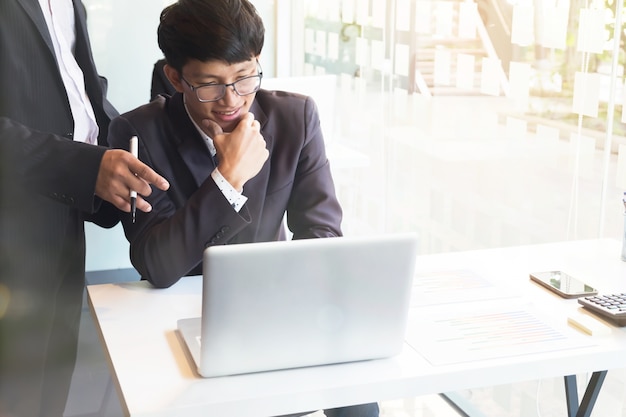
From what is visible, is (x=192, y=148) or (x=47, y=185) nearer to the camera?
(x=47, y=185)

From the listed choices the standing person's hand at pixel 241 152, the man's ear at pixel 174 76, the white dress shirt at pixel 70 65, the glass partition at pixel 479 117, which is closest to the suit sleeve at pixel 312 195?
the standing person's hand at pixel 241 152

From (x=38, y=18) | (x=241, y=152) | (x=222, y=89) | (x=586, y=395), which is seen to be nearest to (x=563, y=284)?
(x=586, y=395)

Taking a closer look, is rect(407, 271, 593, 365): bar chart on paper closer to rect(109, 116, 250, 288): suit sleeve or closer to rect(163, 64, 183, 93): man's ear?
rect(109, 116, 250, 288): suit sleeve

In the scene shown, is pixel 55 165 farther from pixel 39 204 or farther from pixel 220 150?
pixel 220 150

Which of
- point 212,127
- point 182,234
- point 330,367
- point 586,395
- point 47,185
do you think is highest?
point 212,127

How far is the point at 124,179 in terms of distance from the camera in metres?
1.56

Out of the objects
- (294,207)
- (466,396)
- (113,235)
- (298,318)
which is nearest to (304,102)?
(294,207)

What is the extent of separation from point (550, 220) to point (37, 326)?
5.47ft

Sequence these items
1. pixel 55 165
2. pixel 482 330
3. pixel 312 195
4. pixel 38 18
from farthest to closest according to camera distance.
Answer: pixel 312 195 → pixel 38 18 → pixel 55 165 → pixel 482 330

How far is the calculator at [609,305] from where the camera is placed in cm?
152

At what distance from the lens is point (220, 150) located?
175 cm

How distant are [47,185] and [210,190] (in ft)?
1.16

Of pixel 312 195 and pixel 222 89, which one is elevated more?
pixel 222 89

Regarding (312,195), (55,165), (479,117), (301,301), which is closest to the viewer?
(301,301)
